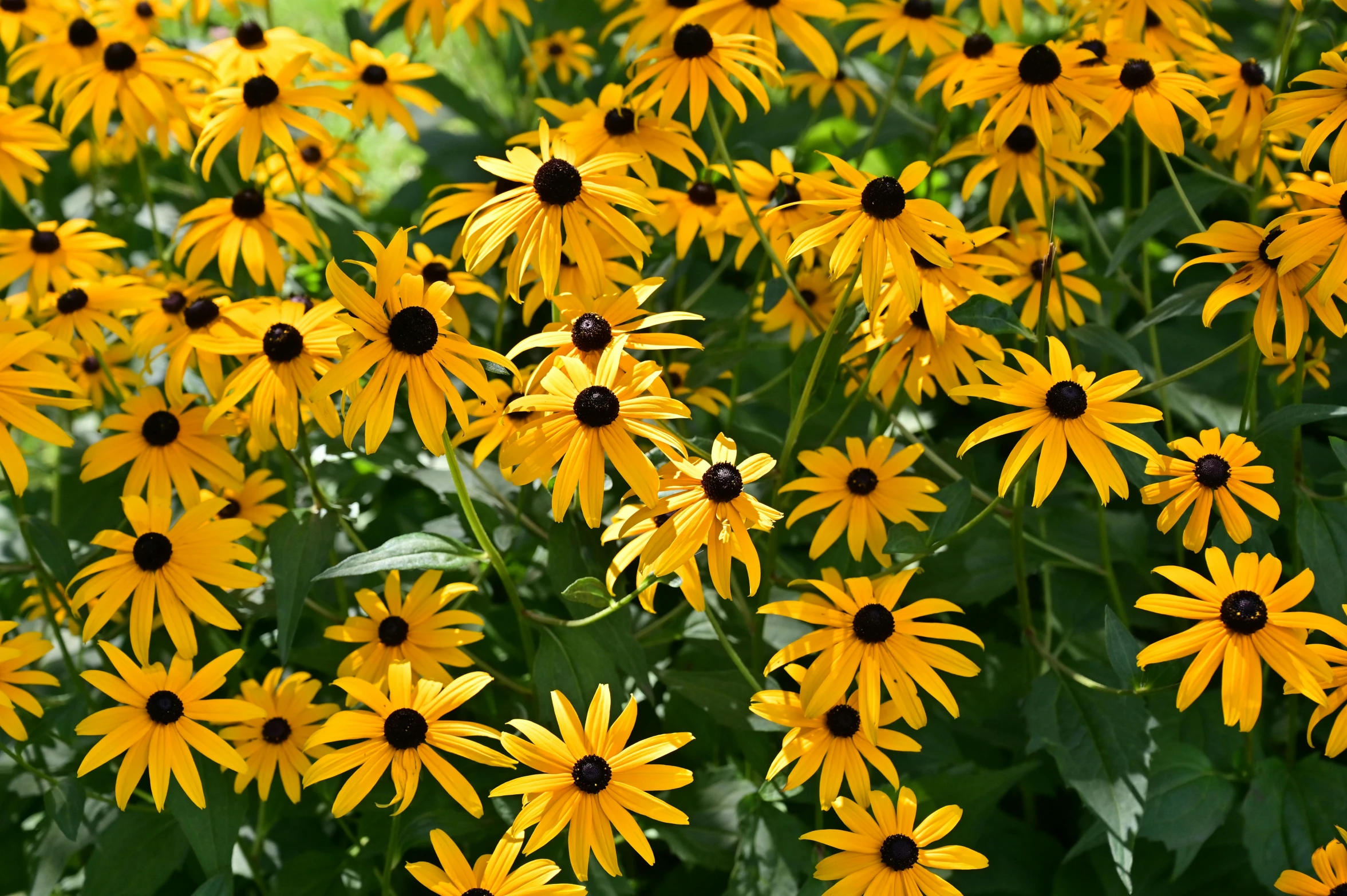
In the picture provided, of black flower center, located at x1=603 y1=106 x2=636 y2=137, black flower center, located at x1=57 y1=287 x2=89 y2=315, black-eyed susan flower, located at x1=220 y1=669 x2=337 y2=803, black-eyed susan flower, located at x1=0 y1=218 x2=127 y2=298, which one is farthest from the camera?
black-eyed susan flower, located at x1=0 y1=218 x2=127 y2=298

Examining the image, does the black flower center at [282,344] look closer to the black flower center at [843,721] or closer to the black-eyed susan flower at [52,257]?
the black-eyed susan flower at [52,257]

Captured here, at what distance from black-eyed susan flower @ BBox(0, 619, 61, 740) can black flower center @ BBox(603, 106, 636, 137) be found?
4.27 feet

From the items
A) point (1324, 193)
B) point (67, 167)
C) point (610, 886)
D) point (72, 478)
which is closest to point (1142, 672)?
point (1324, 193)

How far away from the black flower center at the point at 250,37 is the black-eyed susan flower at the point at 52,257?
0.55 m

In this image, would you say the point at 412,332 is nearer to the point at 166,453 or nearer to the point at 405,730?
the point at 405,730

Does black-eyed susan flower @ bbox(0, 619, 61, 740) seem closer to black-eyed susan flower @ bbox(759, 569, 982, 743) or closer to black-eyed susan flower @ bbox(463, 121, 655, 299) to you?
black-eyed susan flower @ bbox(463, 121, 655, 299)

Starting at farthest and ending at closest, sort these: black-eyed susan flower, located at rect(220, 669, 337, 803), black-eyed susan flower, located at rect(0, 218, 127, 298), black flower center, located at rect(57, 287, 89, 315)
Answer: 1. black-eyed susan flower, located at rect(0, 218, 127, 298)
2. black flower center, located at rect(57, 287, 89, 315)
3. black-eyed susan flower, located at rect(220, 669, 337, 803)

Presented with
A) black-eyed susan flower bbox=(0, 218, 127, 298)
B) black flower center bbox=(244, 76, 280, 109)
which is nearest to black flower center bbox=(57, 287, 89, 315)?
black-eyed susan flower bbox=(0, 218, 127, 298)

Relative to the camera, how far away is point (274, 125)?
225cm

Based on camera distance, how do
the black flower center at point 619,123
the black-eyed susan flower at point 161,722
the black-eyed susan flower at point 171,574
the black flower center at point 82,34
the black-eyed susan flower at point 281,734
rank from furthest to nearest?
the black flower center at point 82,34, the black flower center at point 619,123, the black-eyed susan flower at point 281,734, the black-eyed susan flower at point 171,574, the black-eyed susan flower at point 161,722

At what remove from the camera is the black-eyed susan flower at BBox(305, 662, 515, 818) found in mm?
1657

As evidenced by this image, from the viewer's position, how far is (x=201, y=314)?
2076 mm

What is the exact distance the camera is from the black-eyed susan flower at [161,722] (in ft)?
5.55

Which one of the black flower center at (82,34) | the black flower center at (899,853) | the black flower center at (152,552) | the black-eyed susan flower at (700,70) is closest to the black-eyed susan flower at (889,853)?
the black flower center at (899,853)
